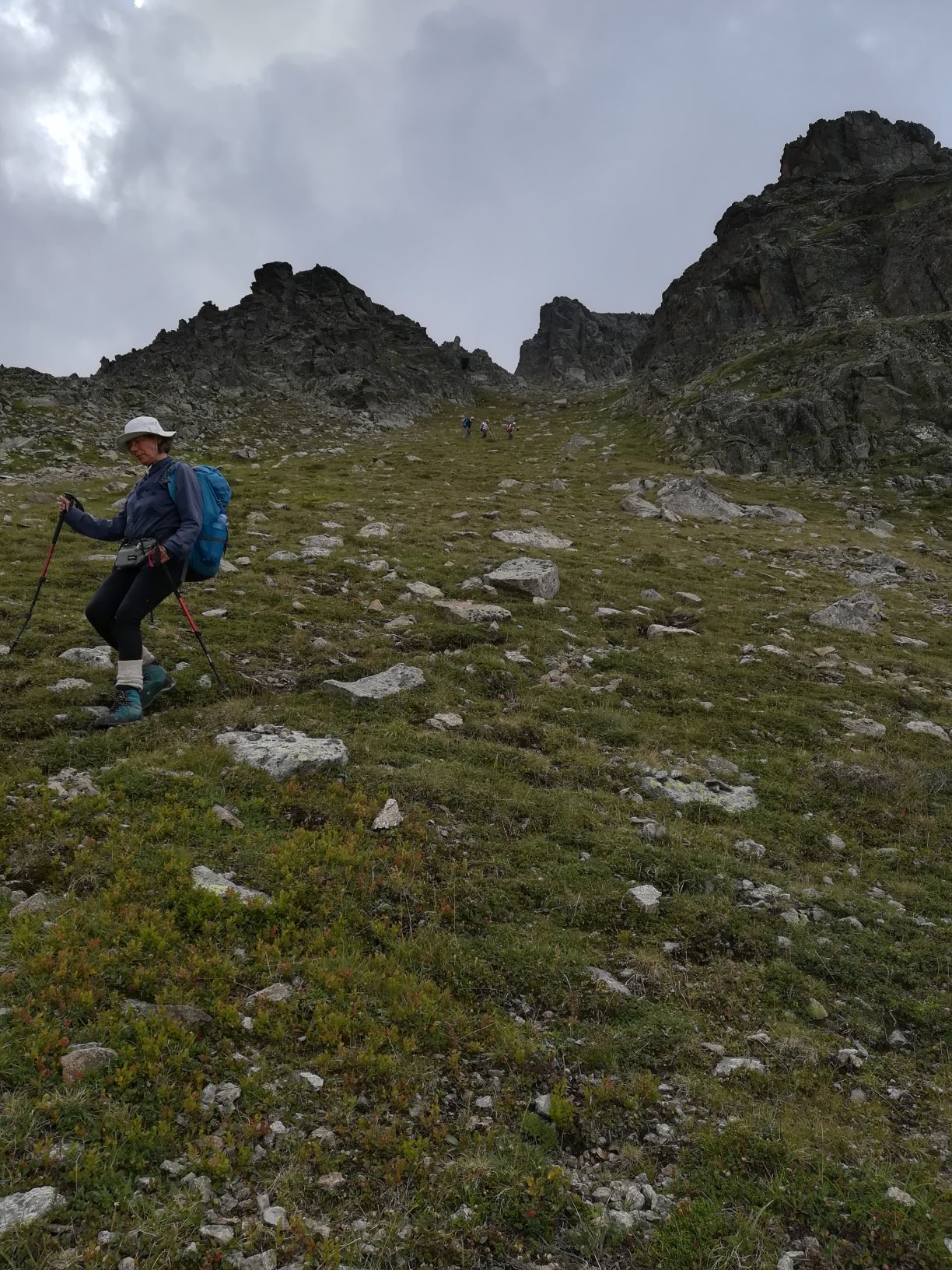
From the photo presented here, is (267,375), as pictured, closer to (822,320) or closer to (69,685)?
(822,320)

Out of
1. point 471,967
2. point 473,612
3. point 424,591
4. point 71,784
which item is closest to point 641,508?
point 424,591

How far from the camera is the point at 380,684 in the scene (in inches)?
427

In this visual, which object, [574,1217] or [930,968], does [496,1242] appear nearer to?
[574,1217]

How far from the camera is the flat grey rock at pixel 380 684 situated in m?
10.4

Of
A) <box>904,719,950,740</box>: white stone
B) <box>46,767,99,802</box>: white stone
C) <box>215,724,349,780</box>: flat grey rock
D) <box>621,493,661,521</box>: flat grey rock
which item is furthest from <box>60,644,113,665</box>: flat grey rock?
<box>621,493,661,521</box>: flat grey rock

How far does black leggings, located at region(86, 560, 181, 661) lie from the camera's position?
8.88 metres

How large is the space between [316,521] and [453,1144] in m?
21.2

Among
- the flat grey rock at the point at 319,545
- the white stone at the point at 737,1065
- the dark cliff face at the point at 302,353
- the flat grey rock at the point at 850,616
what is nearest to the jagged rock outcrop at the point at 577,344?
the dark cliff face at the point at 302,353

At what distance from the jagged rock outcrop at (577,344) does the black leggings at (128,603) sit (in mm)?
125409

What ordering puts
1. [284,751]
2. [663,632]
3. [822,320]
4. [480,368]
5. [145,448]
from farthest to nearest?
[480,368]
[822,320]
[663,632]
[145,448]
[284,751]

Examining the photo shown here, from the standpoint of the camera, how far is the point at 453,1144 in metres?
4.19

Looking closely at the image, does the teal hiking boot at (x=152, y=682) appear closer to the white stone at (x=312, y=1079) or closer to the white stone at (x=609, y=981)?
the white stone at (x=312, y=1079)

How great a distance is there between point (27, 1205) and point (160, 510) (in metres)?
7.90

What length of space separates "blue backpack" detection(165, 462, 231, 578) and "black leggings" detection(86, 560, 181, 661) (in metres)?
0.34
